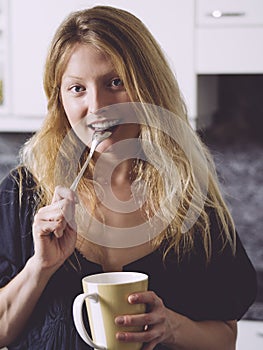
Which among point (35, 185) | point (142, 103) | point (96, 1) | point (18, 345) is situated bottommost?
point (18, 345)

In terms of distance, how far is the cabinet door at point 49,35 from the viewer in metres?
1.94

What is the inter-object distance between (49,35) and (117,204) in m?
0.94

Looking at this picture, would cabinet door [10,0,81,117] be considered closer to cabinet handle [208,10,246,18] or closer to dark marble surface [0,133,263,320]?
cabinet handle [208,10,246,18]

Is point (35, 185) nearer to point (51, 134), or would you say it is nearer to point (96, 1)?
point (51, 134)

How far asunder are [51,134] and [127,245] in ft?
0.76

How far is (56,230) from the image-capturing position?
97 cm

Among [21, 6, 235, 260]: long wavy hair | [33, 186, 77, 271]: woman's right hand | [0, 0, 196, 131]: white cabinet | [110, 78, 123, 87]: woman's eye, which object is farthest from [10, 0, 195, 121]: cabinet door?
[33, 186, 77, 271]: woman's right hand

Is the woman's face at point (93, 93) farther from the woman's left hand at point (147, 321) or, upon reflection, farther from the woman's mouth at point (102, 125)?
the woman's left hand at point (147, 321)

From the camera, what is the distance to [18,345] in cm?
110

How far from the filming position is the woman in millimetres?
1078

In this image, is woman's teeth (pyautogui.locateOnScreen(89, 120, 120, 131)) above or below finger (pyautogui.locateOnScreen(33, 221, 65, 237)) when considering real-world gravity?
above

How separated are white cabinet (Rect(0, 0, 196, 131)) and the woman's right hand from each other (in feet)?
3.26

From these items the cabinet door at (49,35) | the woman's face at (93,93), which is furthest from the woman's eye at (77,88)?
the cabinet door at (49,35)

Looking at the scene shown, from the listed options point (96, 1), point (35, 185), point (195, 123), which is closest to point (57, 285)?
point (35, 185)
